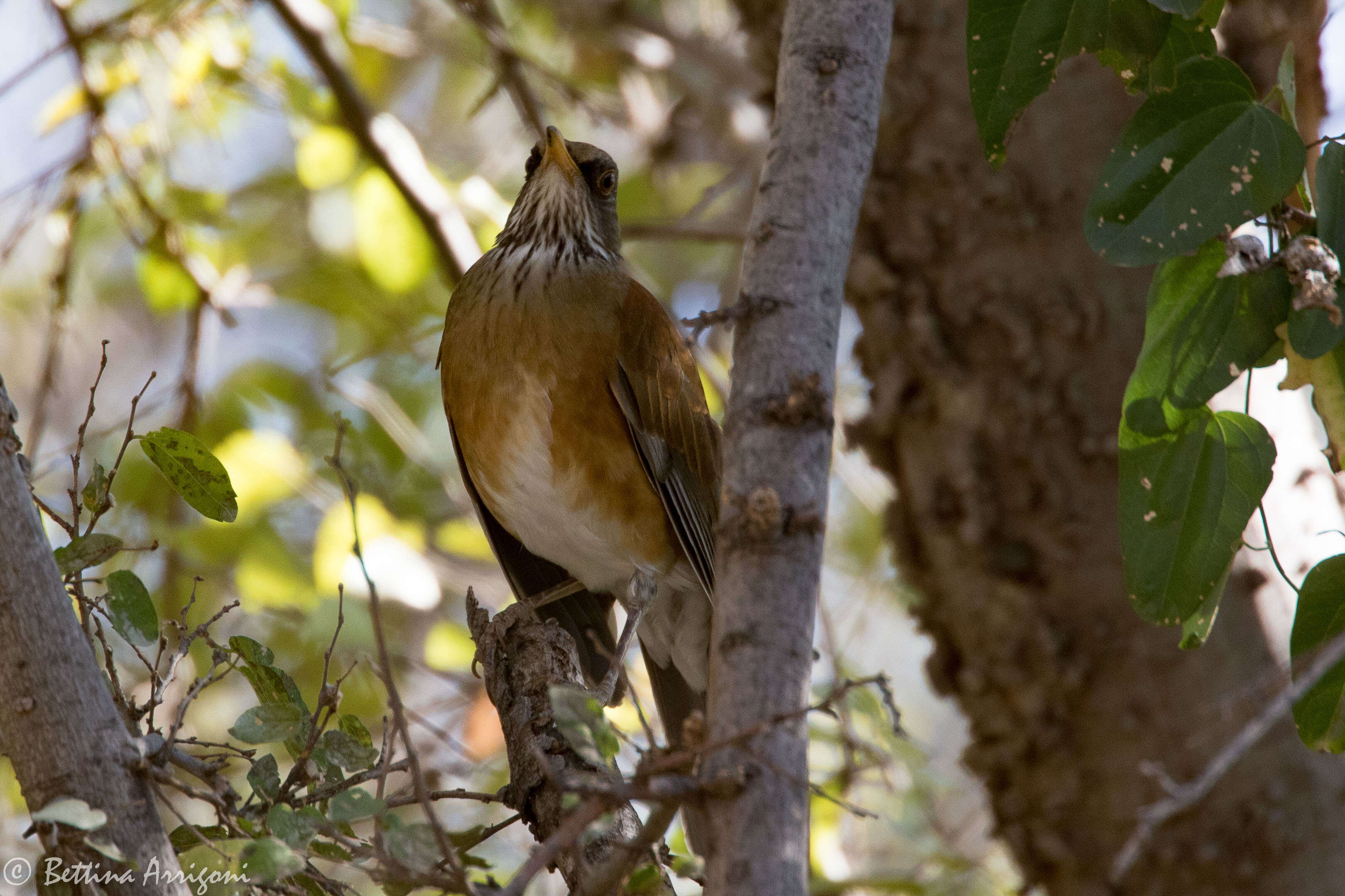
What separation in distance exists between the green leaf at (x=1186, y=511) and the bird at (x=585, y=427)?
152 cm

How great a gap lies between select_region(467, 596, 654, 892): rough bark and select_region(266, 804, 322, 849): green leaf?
1.12 feet

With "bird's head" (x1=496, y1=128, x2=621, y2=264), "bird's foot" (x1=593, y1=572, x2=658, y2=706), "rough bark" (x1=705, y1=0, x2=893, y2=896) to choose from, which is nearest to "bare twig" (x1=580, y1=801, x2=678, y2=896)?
"rough bark" (x1=705, y1=0, x2=893, y2=896)

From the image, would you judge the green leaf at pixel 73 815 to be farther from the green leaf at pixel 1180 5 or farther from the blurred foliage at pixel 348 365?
the green leaf at pixel 1180 5

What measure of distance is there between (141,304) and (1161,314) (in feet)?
24.6

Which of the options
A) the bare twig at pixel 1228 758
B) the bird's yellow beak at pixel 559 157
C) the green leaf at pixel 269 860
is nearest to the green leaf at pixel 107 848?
the green leaf at pixel 269 860

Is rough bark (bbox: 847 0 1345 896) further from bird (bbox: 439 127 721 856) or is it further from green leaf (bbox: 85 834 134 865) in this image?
green leaf (bbox: 85 834 134 865)

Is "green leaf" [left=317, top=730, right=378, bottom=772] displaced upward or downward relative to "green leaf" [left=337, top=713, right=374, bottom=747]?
downward

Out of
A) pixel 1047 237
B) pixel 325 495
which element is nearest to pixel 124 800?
pixel 325 495

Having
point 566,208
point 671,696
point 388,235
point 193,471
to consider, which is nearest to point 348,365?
point 388,235

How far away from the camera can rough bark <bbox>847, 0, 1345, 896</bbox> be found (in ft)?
12.7

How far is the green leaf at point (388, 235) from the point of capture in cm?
414

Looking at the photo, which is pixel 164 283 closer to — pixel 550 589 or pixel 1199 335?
pixel 550 589

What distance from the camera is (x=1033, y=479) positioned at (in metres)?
4.03

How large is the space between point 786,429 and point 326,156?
10.1ft
